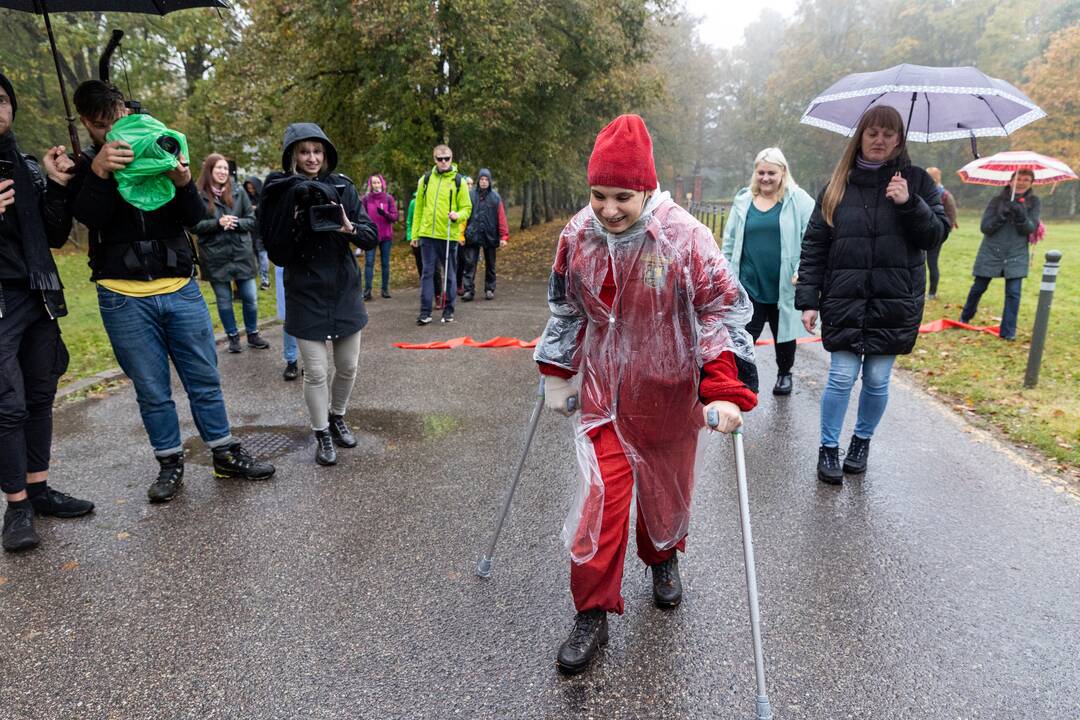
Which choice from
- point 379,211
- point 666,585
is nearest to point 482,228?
point 379,211

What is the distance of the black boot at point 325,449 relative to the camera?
4.43m

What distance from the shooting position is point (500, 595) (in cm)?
302

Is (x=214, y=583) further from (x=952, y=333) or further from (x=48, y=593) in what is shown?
(x=952, y=333)

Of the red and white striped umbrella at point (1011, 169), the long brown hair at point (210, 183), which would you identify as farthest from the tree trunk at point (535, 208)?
the long brown hair at point (210, 183)

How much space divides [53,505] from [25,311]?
3.47 feet

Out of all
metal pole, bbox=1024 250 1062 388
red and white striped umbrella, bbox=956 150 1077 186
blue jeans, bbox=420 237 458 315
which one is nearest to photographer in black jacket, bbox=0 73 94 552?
blue jeans, bbox=420 237 458 315

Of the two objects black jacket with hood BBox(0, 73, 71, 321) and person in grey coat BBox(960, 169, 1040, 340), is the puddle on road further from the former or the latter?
person in grey coat BBox(960, 169, 1040, 340)

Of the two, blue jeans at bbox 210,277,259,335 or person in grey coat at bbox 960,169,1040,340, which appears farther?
person in grey coat at bbox 960,169,1040,340

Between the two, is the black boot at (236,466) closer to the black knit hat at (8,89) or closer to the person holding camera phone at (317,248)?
the person holding camera phone at (317,248)

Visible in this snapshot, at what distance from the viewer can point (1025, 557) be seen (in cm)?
336

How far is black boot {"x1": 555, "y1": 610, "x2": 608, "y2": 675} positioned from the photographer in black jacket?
8.75 feet

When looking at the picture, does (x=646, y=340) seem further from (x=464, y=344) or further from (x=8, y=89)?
(x=464, y=344)

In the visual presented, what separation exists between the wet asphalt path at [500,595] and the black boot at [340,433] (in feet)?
0.32

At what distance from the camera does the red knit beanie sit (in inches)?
91.5
